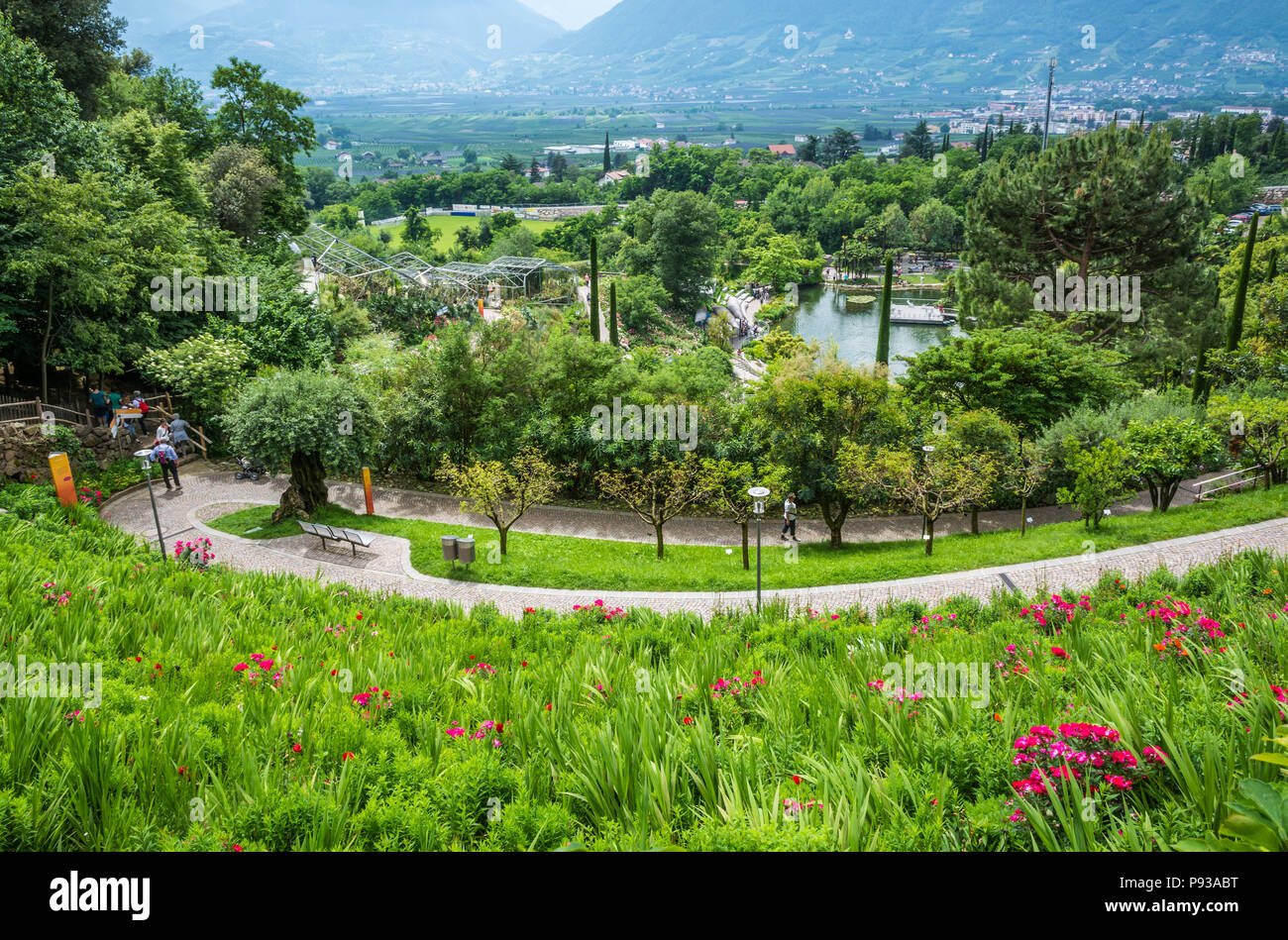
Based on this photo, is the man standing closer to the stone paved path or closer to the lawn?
the stone paved path

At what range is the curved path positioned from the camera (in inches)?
567

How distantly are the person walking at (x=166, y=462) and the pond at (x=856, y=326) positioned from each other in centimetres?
3906

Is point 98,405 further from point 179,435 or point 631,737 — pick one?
point 631,737

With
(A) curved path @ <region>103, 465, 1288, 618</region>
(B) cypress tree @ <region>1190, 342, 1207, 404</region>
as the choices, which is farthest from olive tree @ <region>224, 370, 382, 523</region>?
(B) cypress tree @ <region>1190, 342, 1207, 404</region>

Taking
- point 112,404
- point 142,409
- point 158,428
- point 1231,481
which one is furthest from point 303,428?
point 1231,481

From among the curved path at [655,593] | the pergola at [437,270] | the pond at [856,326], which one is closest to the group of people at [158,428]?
the curved path at [655,593]

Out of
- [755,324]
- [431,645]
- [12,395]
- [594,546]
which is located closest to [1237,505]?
[594,546]

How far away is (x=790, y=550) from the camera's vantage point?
1709 centimetres

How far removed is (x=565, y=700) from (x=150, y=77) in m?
44.5

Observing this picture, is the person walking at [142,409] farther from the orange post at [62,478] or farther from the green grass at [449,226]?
the green grass at [449,226]

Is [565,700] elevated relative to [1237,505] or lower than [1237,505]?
elevated

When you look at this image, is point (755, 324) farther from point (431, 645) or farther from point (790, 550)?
point (431, 645)
